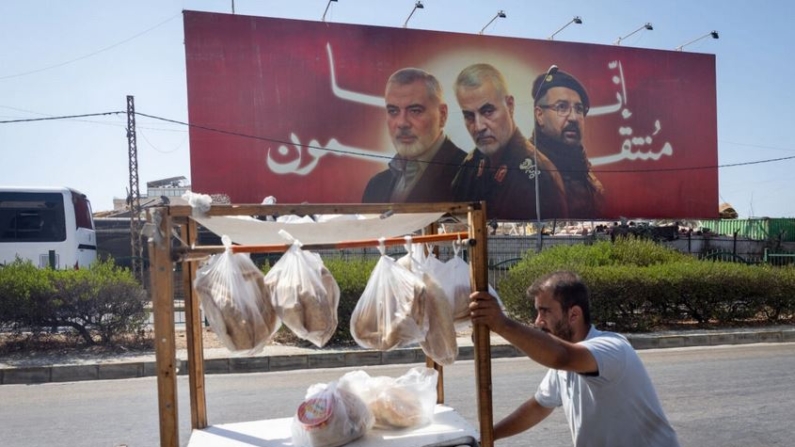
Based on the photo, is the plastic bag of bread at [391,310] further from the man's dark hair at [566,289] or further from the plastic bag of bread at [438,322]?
the man's dark hair at [566,289]

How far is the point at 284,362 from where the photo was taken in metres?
9.56

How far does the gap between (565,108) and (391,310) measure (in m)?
32.6

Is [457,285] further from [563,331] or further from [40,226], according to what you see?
[40,226]

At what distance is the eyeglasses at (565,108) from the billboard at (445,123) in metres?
0.07

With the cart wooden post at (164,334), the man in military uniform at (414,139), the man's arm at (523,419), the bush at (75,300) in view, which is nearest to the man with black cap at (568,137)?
the man in military uniform at (414,139)

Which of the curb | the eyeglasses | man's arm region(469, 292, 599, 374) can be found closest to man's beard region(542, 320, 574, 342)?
man's arm region(469, 292, 599, 374)

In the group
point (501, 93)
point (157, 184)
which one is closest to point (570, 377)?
point (501, 93)

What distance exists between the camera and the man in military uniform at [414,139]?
3027cm

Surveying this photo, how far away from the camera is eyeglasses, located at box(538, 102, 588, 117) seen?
33219mm

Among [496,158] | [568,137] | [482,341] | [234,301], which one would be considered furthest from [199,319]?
[568,137]

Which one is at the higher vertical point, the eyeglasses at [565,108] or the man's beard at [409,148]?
the eyeglasses at [565,108]

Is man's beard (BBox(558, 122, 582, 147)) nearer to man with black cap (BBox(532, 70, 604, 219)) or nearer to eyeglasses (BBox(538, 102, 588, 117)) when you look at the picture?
man with black cap (BBox(532, 70, 604, 219))

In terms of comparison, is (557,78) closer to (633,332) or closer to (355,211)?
(633,332)

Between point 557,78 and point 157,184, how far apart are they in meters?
24.6
